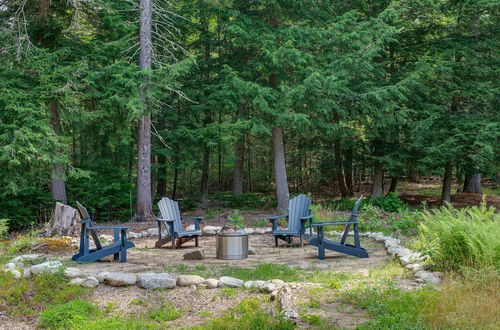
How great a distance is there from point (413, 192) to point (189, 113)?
8.71 m

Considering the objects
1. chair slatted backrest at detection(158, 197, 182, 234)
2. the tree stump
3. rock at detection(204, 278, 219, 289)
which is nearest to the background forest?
the tree stump

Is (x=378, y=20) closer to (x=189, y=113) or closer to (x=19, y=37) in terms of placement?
(x=189, y=113)

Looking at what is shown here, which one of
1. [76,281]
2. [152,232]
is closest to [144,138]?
[152,232]

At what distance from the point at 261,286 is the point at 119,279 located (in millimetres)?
1359

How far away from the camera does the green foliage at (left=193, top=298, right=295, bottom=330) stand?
117 inches

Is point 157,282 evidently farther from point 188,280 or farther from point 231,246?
point 231,246

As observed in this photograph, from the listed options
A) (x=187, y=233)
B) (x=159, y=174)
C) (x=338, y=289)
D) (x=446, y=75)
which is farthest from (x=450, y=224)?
(x=159, y=174)

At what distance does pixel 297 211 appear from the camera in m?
6.80

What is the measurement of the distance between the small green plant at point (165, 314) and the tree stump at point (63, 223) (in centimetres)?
413

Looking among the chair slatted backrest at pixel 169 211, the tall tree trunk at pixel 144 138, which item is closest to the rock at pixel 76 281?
the chair slatted backrest at pixel 169 211

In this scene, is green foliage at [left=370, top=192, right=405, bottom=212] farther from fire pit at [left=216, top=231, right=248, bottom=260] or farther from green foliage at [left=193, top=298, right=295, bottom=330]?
green foliage at [left=193, top=298, right=295, bottom=330]

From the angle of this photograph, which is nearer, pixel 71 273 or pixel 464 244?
pixel 464 244

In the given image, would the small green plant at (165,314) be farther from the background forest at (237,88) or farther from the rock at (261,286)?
the background forest at (237,88)

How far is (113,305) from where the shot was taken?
3645 millimetres
